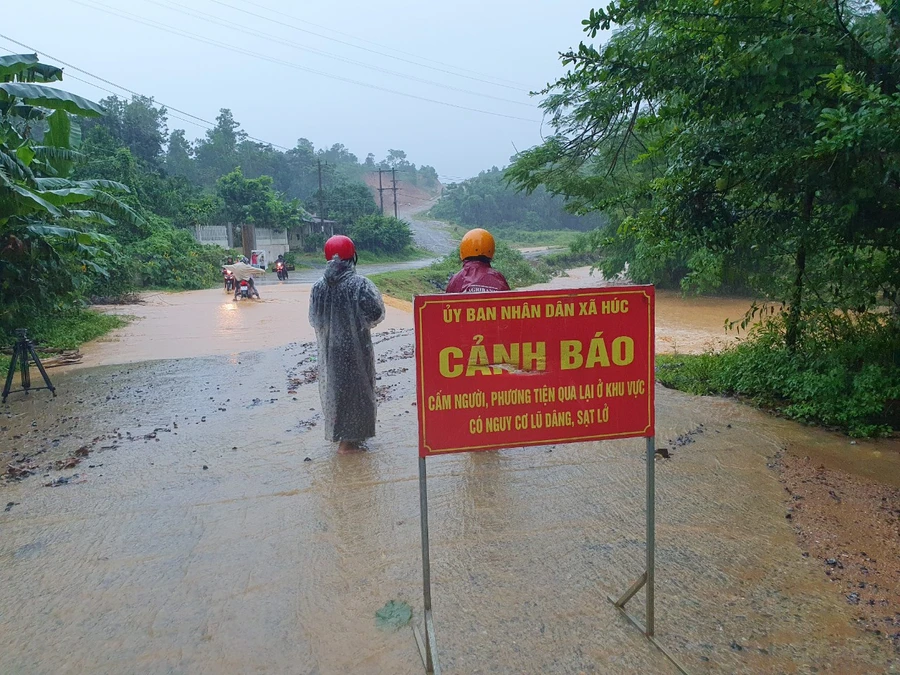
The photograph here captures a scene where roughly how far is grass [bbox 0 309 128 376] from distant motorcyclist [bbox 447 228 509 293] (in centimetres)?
837

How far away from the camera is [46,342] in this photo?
12680mm

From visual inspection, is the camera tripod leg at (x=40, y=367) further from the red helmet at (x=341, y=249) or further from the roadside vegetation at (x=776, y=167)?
the roadside vegetation at (x=776, y=167)

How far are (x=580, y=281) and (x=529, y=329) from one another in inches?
1338

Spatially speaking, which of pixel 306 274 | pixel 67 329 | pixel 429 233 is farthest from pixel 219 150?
pixel 67 329

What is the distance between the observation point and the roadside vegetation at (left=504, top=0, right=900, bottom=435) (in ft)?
16.5

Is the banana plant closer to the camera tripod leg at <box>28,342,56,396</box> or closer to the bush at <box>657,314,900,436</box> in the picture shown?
the camera tripod leg at <box>28,342,56,396</box>

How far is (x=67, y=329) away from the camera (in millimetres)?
14078

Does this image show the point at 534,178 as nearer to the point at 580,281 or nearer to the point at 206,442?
the point at 206,442

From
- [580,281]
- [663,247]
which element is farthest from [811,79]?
[580,281]

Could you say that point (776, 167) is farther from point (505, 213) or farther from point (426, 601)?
point (505, 213)

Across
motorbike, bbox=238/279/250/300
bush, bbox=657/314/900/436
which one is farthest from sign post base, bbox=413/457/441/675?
motorbike, bbox=238/279/250/300

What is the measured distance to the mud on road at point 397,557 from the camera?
9.52ft

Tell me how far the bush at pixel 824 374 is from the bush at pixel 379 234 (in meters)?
41.6

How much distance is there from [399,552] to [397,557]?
62 mm
